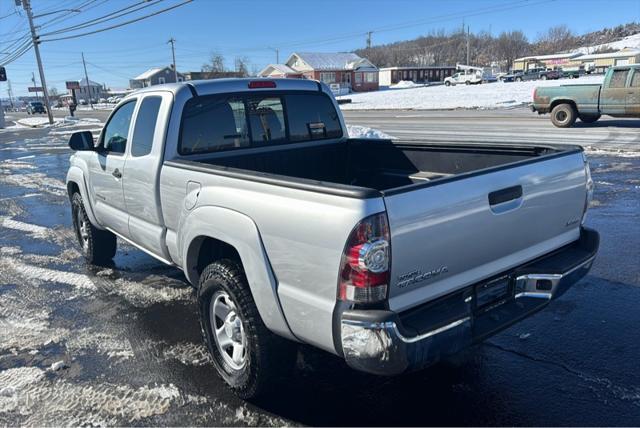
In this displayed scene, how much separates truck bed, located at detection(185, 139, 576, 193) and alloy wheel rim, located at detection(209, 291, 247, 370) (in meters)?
1.16

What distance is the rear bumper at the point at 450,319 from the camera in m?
2.39

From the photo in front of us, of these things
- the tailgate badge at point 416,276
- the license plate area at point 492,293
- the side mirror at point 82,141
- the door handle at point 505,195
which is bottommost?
the license plate area at point 492,293

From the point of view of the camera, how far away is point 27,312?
4.78 meters

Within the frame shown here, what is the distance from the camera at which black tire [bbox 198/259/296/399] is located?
299cm

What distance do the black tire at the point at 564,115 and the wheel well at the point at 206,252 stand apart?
55.3ft

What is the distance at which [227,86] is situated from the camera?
427 cm

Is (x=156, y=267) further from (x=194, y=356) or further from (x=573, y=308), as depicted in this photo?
(x=573, y=308)

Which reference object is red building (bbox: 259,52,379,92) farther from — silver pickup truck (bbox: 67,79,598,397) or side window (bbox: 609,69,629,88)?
silver pickup truck (bbox: 67,79,598,397)

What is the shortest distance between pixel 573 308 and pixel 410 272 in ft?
8.48

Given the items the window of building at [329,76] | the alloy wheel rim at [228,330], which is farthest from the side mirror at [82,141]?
the window of building at [329,76]

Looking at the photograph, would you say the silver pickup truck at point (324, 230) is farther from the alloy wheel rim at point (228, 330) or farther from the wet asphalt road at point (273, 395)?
the wet asphalt road at point (273, 395)

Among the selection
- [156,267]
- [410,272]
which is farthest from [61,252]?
[410,272]

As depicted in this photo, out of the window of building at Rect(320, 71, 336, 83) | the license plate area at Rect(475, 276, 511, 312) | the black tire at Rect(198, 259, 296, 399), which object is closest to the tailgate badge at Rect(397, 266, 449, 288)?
the license plate area at Rect(475, 276, 511, 312)

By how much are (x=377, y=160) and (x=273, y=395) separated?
8.26 feet
